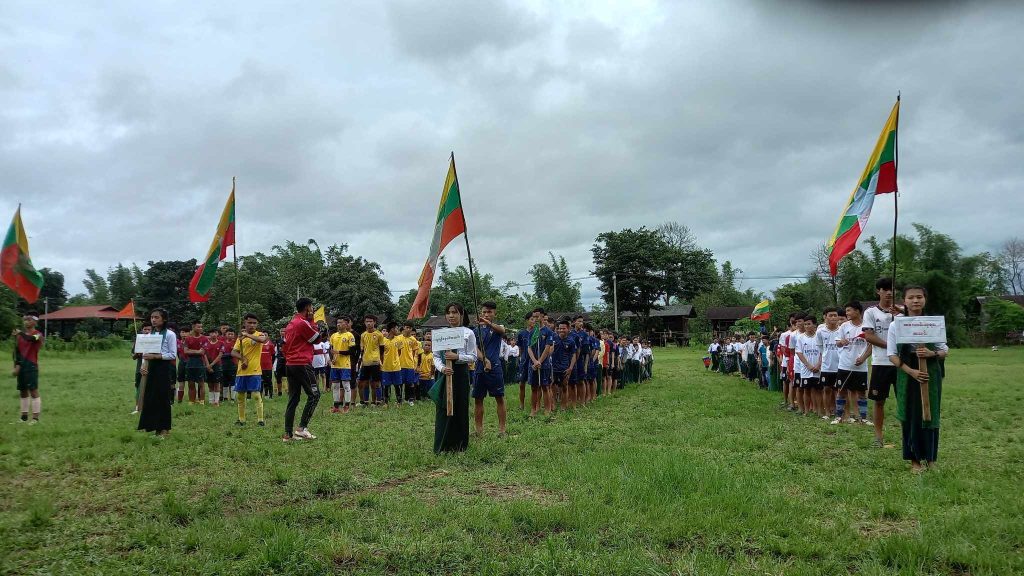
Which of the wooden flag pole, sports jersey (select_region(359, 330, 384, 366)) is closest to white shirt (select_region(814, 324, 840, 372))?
the wooden flag pole

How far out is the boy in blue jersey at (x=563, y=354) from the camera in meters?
13.0

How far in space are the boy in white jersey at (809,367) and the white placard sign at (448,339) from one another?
23.5 feet

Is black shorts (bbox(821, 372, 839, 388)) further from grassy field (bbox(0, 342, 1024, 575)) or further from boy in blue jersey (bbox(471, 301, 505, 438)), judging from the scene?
boy in blue jersey (bbox(471, 301, 505, 438))

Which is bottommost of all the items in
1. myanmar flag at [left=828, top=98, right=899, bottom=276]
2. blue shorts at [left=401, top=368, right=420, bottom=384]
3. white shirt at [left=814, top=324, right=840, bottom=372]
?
blue shorts at [left=401, top=368, right=420, bottom=384]

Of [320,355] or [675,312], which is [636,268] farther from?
[320,355]

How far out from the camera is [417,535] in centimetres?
470

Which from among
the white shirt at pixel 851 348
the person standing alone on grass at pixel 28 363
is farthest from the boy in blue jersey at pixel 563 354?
the person standing alone on grass at pixel 28 363

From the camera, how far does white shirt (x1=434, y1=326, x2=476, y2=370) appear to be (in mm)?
8125

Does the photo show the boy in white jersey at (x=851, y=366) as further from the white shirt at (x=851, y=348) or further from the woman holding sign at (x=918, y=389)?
the woman holding sign at (x=918, y=389)

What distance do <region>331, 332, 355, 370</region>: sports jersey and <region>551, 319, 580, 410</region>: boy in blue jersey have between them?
14.9 feet

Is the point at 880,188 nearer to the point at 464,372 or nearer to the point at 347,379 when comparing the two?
the point at 464,372

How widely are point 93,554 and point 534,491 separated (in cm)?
355

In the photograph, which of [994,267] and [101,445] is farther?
[994,267]

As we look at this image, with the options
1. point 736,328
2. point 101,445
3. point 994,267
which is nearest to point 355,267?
point 736,328
